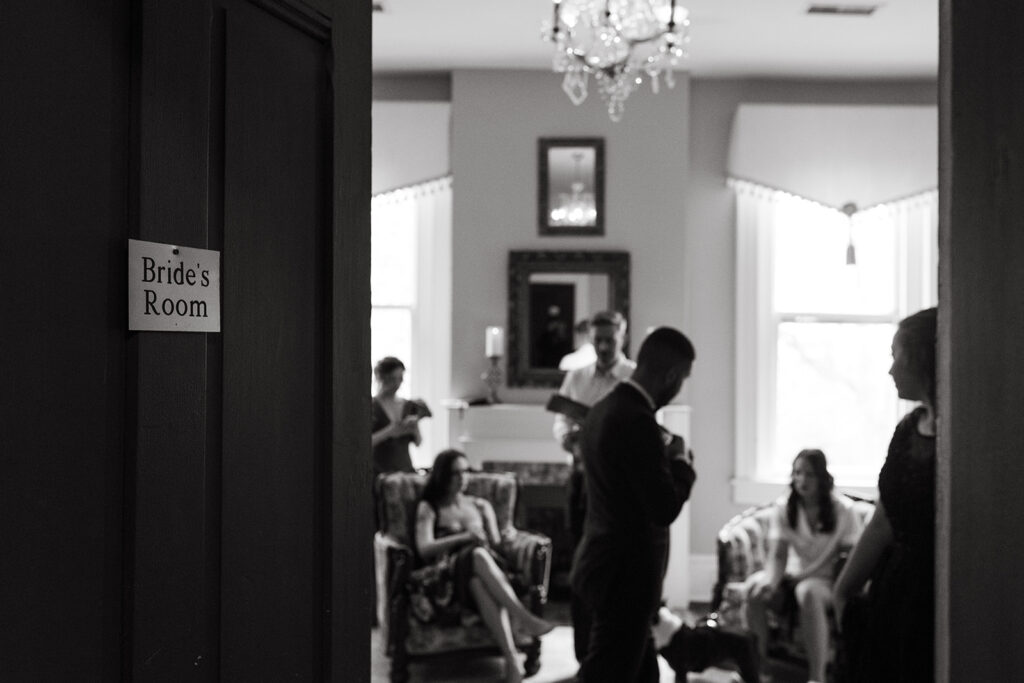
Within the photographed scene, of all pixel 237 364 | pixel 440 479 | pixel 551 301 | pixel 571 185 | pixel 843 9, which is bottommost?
pixel 440 479

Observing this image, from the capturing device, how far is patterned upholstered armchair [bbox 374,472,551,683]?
4648mm

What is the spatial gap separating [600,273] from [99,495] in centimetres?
570

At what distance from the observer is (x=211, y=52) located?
1140 millimetres

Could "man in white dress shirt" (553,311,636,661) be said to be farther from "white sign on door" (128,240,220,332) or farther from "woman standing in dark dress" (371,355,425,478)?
"white sign on door" (128,240,220,332)

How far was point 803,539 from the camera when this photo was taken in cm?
424

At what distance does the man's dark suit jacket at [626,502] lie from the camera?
2.80 meters

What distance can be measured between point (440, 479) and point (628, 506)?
203 cm

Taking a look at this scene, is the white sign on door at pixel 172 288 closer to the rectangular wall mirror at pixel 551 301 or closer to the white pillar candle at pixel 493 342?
the white pillar candle at pixel 493 342

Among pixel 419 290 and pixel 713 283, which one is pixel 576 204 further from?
pixel 419 290

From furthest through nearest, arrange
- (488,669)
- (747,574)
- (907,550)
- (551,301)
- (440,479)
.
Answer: (551,301) < (488,669) < (440,479) < (747,574) < (907,550)

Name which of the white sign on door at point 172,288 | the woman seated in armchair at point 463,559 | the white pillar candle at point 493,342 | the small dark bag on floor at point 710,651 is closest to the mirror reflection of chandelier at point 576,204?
the white pillar candle at point 493,342

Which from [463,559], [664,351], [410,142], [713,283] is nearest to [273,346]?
[664,351]

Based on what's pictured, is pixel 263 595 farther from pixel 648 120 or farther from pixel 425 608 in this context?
pixel 648 120

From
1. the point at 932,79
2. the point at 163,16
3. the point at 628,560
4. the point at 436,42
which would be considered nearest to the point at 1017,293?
the point at 163,16
